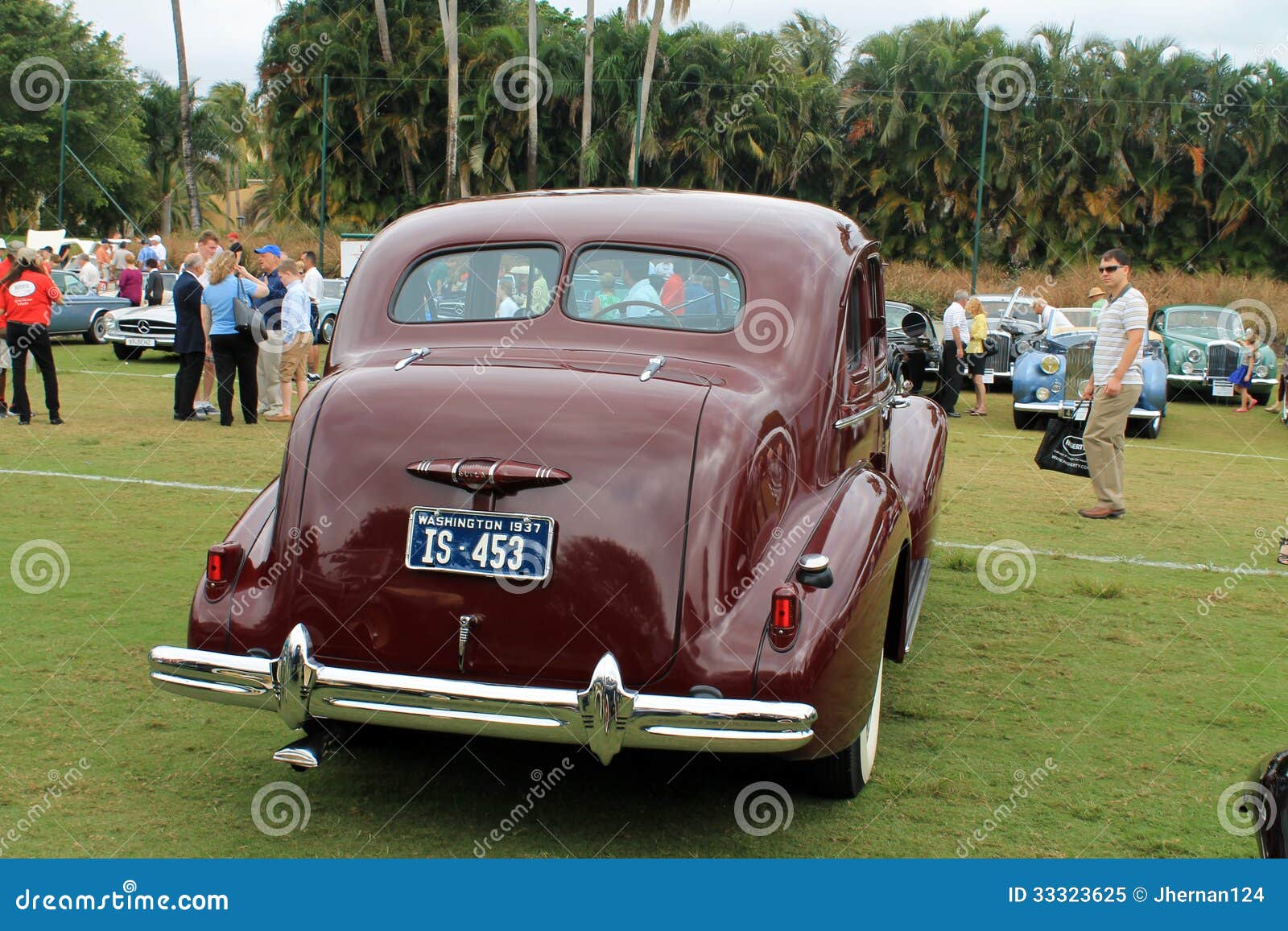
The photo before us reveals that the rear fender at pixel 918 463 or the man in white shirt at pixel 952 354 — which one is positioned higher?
the rear fender at pixel 918 463

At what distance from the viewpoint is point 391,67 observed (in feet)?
147

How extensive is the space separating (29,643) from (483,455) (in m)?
3.09

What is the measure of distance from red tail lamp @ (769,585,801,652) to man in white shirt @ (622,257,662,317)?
52.7 inches

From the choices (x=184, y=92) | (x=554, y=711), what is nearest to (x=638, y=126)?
(x=184, y=92)

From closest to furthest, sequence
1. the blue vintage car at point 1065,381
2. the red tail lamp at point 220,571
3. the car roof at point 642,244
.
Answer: the red tail lamp at point 220,571
the car roof at point 642,244
the blue vintage car at point 1065,381

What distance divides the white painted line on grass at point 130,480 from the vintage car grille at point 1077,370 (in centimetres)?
1088

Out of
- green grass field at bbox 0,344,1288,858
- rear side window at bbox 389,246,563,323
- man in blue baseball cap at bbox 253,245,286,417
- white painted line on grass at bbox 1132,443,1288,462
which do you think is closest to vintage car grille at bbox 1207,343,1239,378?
white painted line on grass at bbox 1132,443,1288,462

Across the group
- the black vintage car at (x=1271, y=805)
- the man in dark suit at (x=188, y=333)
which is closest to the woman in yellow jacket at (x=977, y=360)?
the man in dark suit at (x=188, y=333)

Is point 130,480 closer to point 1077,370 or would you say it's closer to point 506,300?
point 506,300

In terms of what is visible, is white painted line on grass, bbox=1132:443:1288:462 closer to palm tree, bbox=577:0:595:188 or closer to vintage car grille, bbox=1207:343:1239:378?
vintage car grille, bbox=1207:343:1239:378

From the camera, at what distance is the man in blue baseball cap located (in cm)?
1372

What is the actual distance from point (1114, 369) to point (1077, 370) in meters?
7.23

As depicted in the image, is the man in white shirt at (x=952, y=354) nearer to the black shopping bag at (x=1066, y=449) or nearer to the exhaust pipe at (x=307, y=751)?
the black shopping bag at (x=1066, y=449)

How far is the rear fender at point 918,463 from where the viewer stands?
20.7 feet
